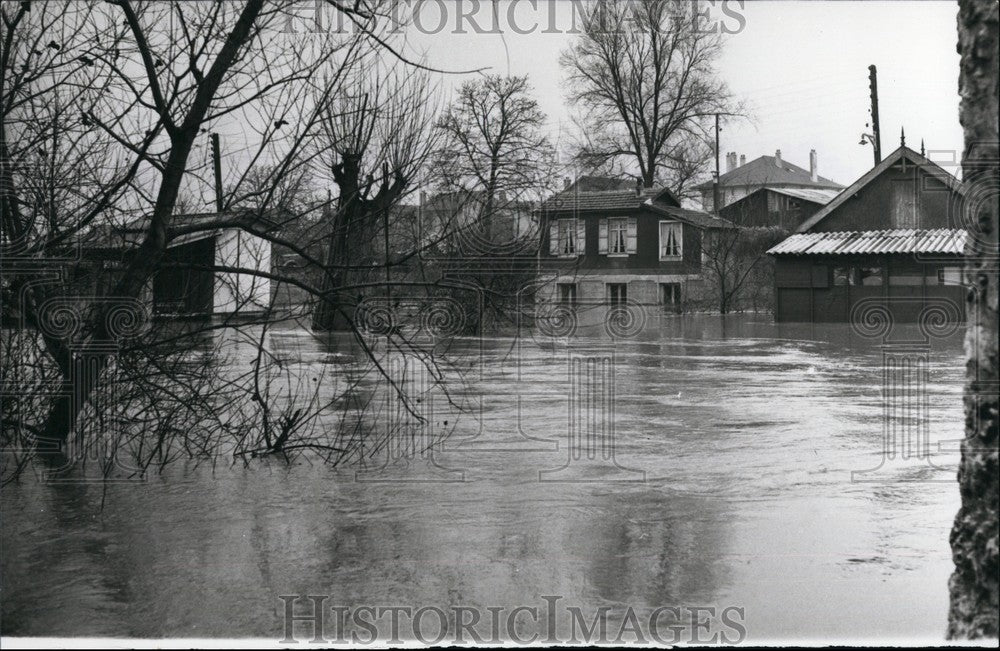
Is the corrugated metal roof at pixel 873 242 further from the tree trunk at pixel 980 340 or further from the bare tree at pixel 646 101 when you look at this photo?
the tree trunk at pixel 980 340

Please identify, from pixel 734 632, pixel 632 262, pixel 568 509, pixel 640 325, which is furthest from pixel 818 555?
pixel 632 262

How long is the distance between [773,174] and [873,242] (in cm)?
5604

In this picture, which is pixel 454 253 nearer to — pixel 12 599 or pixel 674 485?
pixel 674 485

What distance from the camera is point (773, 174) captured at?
293ft

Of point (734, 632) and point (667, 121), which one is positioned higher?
point (667, 121)

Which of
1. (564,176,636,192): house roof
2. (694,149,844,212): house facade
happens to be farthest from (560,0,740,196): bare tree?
(694,149,844,212): house facade

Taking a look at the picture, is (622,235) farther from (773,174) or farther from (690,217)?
(773,174)

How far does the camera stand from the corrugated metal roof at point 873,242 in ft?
111

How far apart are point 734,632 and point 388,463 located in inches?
205

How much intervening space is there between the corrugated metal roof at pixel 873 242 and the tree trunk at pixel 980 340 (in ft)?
103

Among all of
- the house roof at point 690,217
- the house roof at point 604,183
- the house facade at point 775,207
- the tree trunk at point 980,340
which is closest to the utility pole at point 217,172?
the tree trunk at point 980,340

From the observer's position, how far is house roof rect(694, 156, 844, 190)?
8612 centimetres

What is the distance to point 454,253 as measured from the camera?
8109 millimetres

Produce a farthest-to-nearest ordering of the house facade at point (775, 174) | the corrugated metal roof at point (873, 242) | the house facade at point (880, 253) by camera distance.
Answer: the house facade at point (775, 174)
the house facade at point (880, 253)
the corrugated metal roof at point (873, 242)
